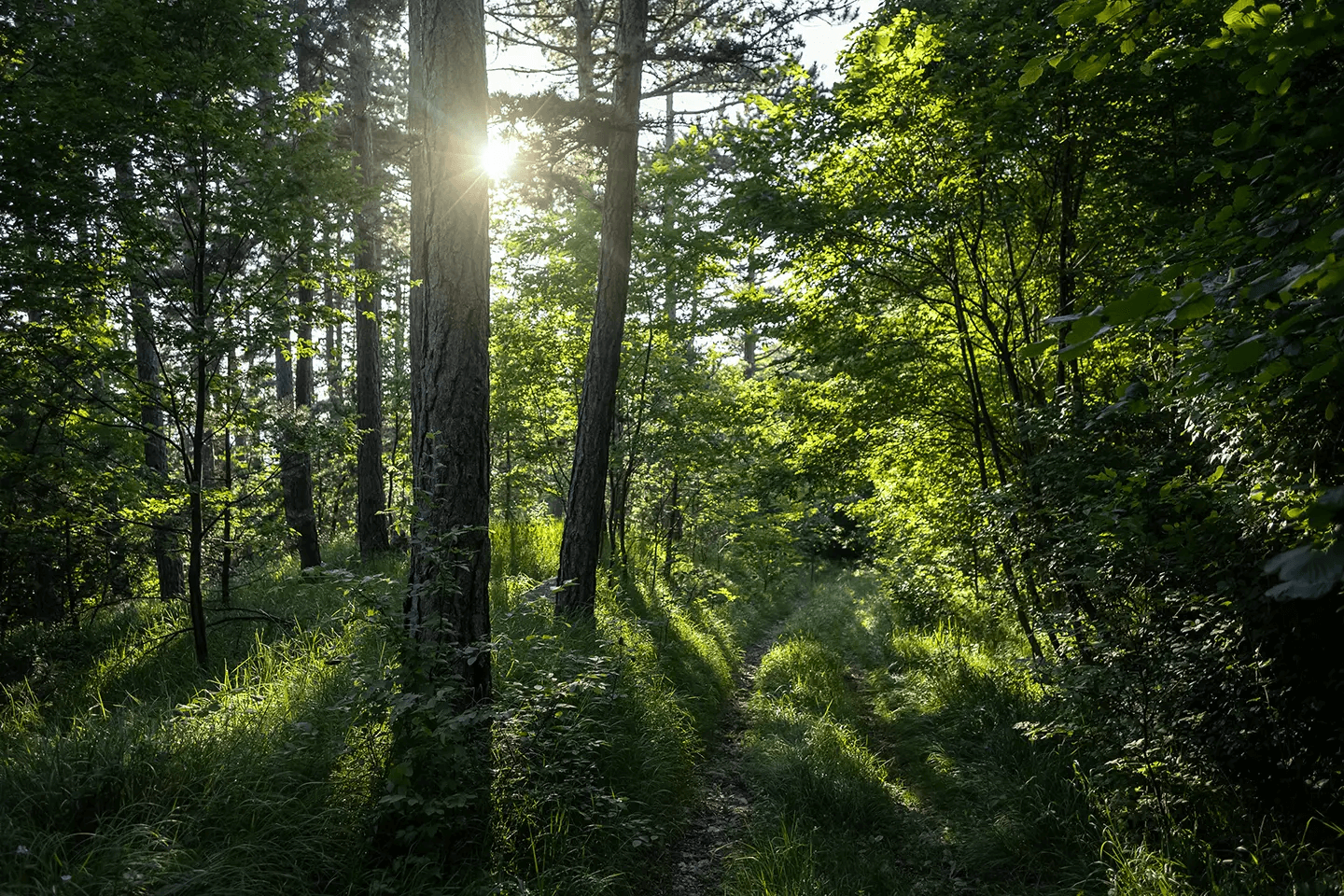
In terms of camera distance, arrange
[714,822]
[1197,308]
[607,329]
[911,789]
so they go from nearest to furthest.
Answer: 1. [1197,308]
2. [714,822]
3. [911,789]
4. [607,329]

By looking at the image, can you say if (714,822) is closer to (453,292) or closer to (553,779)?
(553,779)

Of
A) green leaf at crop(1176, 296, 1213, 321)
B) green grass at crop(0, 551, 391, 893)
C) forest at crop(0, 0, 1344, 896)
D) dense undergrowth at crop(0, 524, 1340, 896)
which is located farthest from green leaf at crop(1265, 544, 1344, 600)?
green grass at crop(0, 551, 391, 893)

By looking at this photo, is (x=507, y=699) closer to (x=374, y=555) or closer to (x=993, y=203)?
(x=993, y=203)

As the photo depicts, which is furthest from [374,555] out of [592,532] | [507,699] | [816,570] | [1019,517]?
[816,570]

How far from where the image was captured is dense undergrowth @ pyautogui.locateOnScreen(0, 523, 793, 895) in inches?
113

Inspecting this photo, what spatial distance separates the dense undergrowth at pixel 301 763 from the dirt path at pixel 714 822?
162mm

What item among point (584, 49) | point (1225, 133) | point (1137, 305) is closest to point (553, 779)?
point (1137, 305)

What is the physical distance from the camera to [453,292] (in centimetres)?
405

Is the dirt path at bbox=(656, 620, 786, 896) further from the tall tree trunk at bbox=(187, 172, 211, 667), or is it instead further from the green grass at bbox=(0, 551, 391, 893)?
the tall tree trunk at bbox=(187, 172, 211, 667)

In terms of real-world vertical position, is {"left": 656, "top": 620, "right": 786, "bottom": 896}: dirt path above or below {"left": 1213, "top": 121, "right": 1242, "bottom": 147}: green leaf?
below

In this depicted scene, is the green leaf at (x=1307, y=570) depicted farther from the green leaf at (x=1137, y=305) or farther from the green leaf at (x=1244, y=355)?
the green leaf at (x=1137, y=305)

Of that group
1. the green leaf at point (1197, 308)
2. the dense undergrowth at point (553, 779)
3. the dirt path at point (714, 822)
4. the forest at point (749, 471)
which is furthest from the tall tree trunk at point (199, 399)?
the green leaf at point (1197, 308)

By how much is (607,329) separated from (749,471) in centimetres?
314

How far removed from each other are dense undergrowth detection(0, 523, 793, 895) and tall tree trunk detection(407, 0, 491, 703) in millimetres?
547
